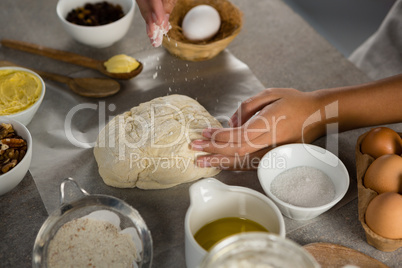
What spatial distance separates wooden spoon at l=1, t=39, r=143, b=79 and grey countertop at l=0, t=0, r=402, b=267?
0.03 metres

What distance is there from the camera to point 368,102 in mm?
1265

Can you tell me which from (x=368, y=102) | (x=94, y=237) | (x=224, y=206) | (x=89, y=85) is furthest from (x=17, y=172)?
(x=368, y=102)

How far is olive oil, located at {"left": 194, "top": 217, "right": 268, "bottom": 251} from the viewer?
3.07 feet

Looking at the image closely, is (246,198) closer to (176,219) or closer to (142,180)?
(176,219)

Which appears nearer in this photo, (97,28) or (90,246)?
(90,246)

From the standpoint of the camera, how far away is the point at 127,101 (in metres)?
1.43

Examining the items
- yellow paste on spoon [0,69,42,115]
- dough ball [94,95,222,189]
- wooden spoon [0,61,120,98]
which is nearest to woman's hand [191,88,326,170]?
dough ball [94,95,222,189]

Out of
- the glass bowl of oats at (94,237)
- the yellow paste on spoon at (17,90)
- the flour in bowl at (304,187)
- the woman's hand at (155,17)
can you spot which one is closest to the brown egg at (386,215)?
the flour in bowl at (304,187)

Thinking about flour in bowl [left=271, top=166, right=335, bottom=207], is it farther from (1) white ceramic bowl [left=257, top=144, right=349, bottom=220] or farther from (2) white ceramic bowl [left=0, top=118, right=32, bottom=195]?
(2) white ceramic bowl [left=0, top=118, right=32, bottom=195]

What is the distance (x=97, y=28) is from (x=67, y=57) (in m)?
0.17

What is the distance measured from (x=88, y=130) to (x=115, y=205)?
432 millimetres

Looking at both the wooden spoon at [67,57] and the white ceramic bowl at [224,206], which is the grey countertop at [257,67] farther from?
the white ceramic bowl at [224,206]

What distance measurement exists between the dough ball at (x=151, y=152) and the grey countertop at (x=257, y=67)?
125 millimetres

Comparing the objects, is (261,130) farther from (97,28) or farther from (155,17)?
(97,28)
